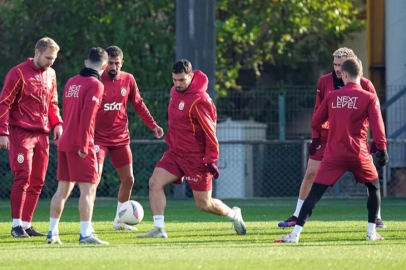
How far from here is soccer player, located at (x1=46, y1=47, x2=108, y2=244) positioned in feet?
35.8

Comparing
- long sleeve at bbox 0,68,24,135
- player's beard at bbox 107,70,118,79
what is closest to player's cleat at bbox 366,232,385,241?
player's beard at bbox 107,70,118,79

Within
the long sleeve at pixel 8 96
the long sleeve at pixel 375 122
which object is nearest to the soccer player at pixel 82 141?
the long sleeve at pixel 8 96

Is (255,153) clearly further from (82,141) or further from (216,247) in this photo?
(216,247)

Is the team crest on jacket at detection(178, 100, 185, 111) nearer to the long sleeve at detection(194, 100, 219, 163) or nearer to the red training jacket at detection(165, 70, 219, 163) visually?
the red training jacket at detection(165, 70, 219, 163)

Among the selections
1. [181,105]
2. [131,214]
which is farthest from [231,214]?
[181,105]

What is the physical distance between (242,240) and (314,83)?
658 inches

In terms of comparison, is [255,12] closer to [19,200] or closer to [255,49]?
[255,49]

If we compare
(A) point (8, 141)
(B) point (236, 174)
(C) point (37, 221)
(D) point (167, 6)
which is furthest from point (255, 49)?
(A) point (8, 141)

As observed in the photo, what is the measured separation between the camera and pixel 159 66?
23.4 m

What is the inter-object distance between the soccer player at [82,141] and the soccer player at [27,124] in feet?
3.24

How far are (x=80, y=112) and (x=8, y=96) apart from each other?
1.47m

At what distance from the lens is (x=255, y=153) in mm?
22734

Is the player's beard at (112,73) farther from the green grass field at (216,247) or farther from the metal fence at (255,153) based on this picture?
the metal fence at (255,153)

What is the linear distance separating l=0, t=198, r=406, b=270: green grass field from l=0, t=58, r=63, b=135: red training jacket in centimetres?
130
